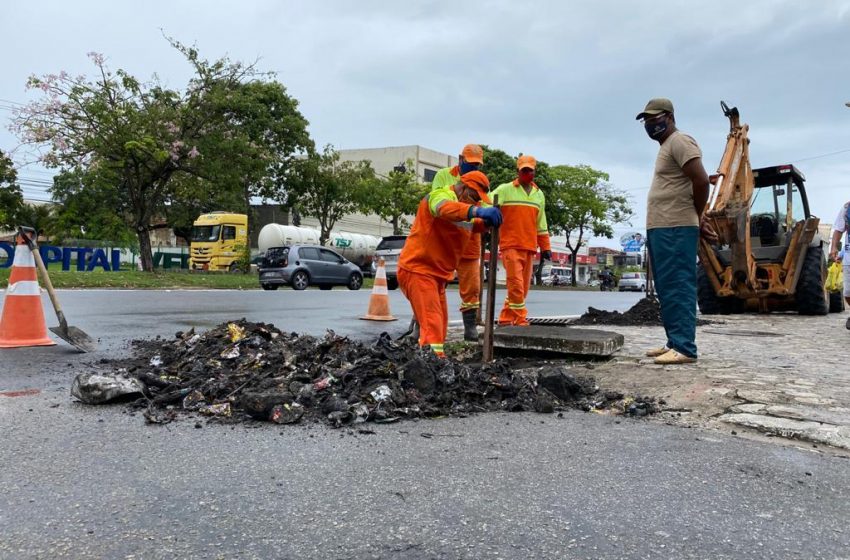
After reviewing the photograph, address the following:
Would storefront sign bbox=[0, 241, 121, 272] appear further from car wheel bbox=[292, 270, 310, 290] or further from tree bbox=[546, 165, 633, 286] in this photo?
tree bbox=[546, 165, 633, 286]

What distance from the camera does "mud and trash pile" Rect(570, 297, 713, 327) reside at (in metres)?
8.80

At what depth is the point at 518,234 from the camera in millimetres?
6789

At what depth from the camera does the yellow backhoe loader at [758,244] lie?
9.62 metres

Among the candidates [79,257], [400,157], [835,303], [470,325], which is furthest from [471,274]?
[400,157]

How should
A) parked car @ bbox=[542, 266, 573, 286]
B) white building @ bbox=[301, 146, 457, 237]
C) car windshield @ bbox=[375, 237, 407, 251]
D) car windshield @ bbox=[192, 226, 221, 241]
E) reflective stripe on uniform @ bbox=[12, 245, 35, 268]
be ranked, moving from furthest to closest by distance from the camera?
parked car @ bbox=[542, 266, 573, 286] < white building @ bbox=[301, 146, 457, 237] < car windshield @ bbox=[192, 226, 221, 241] < car windshield @ bbox=[375, 237, 407, 251] < reflective stripe on uniform @ bbox=[12, 245, 35, 268]

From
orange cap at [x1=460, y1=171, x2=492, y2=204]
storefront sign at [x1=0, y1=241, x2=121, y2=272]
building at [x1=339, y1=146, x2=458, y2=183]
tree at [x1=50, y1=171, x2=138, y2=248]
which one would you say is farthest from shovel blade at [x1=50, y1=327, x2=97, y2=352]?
building at [x1=339, y1=146, x2=458, y2=183]

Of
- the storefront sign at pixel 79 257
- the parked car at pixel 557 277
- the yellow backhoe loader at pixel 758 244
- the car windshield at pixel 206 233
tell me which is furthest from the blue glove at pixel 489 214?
the parked car at pixel 557 277

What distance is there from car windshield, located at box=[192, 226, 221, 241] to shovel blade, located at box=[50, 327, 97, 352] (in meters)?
25.9

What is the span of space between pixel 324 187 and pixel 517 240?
29167 millimetres

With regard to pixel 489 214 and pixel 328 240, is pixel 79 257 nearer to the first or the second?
pixel 328 240

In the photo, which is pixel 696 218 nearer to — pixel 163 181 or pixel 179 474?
pixel 179 474

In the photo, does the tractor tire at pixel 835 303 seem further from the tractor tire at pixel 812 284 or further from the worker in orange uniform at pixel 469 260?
the worker in orange uniform at pixel 469 260

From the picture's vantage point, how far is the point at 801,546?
1.86 metres

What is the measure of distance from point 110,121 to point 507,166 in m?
26.0
